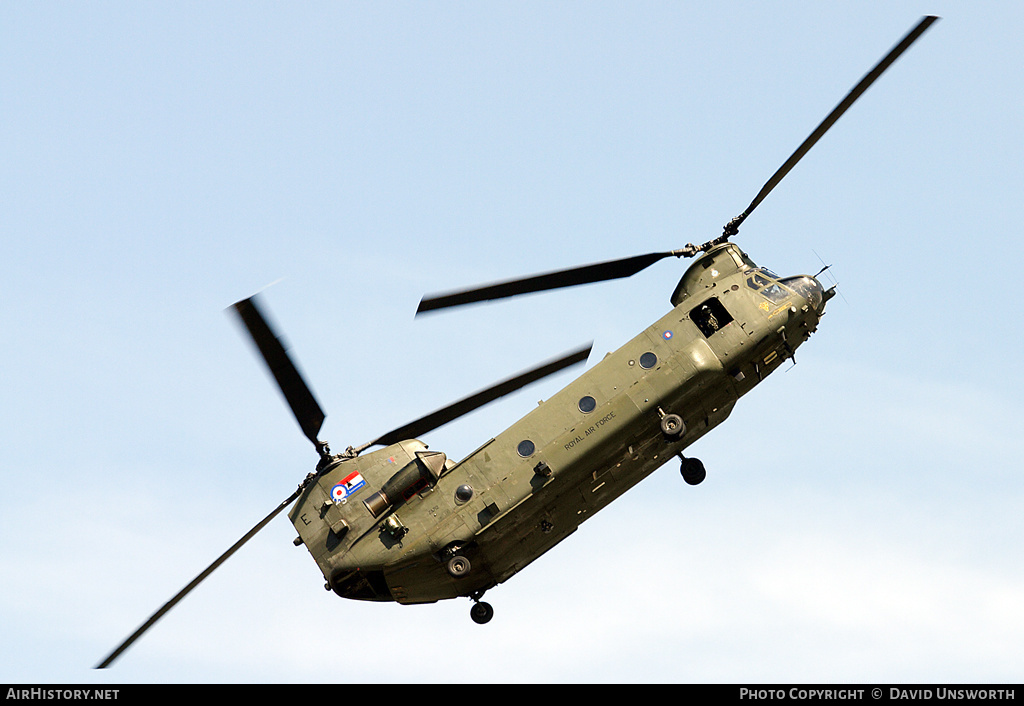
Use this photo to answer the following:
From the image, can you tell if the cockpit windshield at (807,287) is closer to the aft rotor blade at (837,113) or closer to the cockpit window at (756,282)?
the cockpit window at (756,282)

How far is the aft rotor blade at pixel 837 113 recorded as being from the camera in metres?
27.7

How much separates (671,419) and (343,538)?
8459 mm

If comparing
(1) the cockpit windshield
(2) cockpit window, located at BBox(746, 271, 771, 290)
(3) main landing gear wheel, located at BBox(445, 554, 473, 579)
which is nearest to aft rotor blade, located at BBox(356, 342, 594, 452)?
(3) main landing gear wheel, located at BBox(445, 554, 473, 579)

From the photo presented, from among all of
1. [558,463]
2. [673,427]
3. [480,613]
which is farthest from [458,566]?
[673,427]

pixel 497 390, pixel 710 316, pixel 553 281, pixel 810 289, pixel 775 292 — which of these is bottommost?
pixel 810 289

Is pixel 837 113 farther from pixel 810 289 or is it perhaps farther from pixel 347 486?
pixel 347 486

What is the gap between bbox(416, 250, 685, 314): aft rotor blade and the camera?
26.7 metres

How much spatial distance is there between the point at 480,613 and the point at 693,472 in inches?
250

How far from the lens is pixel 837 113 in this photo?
94.3 ft

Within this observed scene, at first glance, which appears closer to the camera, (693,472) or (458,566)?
(458,566)

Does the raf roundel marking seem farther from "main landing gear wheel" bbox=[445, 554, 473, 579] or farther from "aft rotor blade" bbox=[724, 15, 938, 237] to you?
"aft rotor blade" bbox=[724, 15, 938, 237]

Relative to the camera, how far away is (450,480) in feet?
95.7
